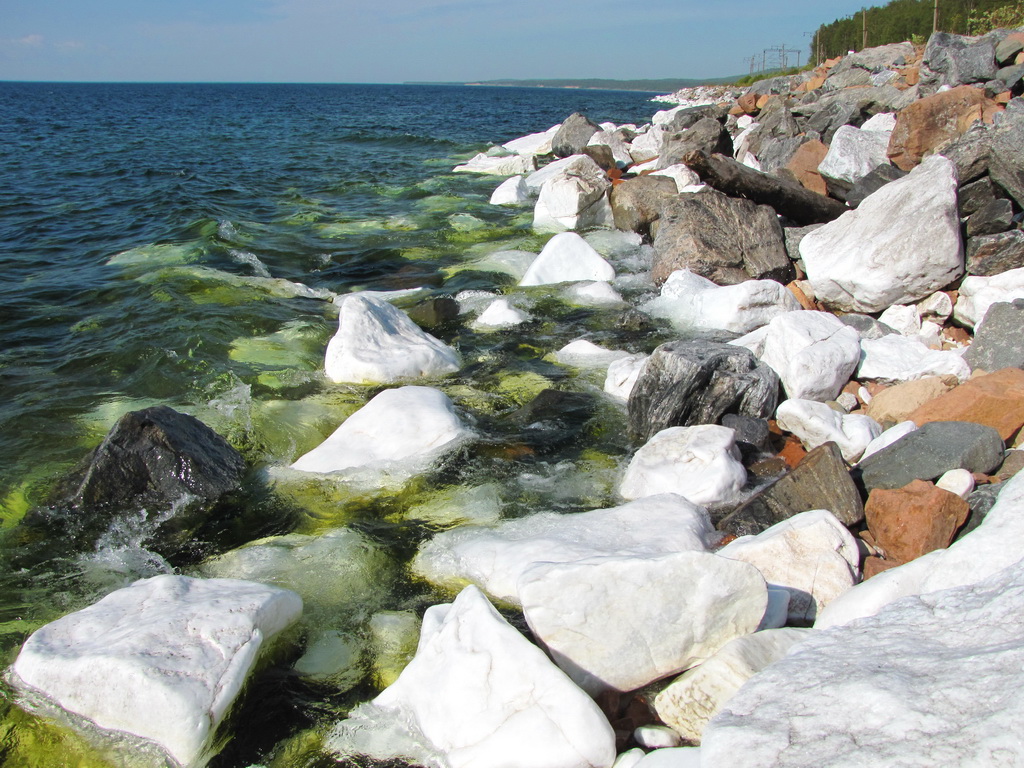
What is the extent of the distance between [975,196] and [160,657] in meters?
7.13

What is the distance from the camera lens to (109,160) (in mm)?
20406

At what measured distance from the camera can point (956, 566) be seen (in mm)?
2598

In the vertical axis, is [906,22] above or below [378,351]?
above

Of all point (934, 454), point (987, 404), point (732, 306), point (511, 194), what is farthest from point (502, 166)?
point (934, 454)

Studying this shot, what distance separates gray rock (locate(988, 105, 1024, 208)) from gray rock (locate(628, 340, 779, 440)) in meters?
3.29

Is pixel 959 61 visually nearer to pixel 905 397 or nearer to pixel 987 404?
pixel 905 397

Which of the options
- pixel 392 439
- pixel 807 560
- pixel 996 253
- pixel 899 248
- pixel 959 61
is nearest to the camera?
pixel 807 560

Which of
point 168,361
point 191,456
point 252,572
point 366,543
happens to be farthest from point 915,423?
point 168,361

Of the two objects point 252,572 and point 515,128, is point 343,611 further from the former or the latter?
point 515,128

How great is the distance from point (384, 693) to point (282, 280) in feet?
23.6

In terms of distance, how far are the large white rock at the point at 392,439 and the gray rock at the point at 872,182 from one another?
5713 millimetres

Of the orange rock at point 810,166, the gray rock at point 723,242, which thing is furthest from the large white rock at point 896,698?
the orange rock at point 810,166

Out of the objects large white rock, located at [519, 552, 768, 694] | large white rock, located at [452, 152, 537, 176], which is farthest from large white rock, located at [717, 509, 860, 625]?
large white rock, located at [452, 152, 537, 176]

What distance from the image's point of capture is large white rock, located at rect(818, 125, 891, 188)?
907 cm
